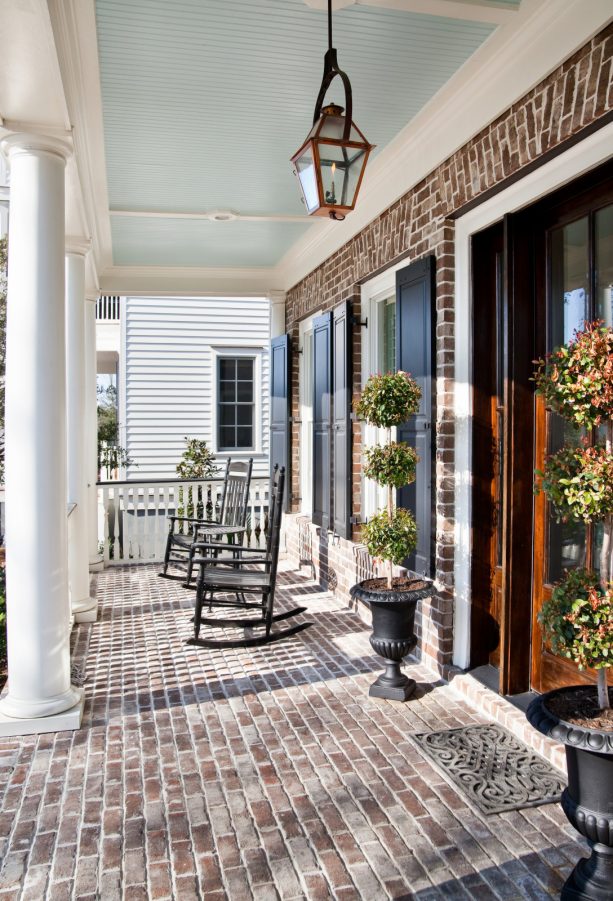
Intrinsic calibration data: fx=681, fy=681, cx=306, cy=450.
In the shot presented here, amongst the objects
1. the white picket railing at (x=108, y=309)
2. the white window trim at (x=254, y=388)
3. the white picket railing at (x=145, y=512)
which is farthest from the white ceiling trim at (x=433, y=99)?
the white picket railing at (x=108, y=309)

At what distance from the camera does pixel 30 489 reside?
3.30m

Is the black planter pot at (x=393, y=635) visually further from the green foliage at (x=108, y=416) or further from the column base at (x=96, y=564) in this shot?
the green foliage at (x=108, y=416)

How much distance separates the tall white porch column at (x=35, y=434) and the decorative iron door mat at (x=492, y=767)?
1.78 meters

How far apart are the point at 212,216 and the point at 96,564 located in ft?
12.1

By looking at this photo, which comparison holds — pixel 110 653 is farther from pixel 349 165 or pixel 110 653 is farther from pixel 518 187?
pixel 518 187

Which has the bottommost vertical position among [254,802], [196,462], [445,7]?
[254,802]

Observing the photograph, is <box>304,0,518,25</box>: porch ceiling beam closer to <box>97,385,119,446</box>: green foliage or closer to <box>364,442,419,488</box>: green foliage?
<box>364,442,419,488</box>: green foliage

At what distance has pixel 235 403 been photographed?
36.6 ft

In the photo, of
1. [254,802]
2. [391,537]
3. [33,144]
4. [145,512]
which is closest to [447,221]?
[391,537]

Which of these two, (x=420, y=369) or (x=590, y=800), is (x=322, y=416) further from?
(x=590, y=800)

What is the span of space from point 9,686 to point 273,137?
11.2 feet

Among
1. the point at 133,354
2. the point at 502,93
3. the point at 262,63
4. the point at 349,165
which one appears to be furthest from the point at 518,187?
the point at 133,354

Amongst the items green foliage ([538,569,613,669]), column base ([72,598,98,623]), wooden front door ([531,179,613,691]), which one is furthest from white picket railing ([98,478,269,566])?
green foliage ([538,569,613,669])

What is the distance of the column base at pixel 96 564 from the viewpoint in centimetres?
698
